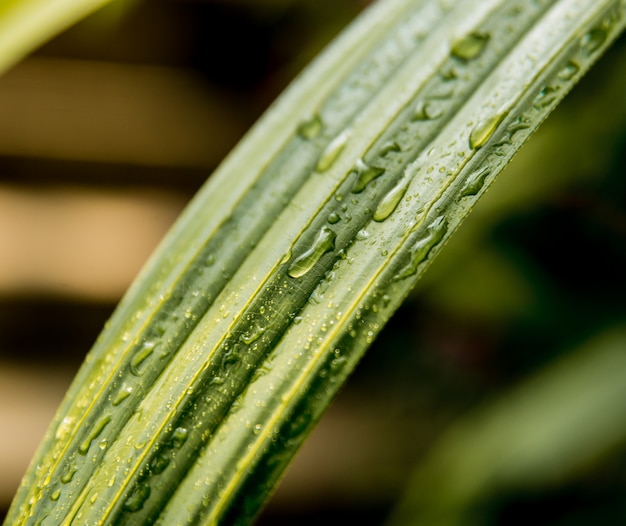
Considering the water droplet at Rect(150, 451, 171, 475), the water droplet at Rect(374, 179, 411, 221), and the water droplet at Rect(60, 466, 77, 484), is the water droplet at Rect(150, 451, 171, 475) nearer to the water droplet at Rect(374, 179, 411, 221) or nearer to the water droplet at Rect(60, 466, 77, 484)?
the water droplet at Rect(60, 466, 77, 484)

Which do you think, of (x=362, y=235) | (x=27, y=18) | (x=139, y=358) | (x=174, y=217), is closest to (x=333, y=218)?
(x=362, y=235)

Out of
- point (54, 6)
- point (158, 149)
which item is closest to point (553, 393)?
point (54, 6)

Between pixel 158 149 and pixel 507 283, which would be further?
pixel 158 149

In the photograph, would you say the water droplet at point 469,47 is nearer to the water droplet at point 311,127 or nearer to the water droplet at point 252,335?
the water droplet at point 311,127

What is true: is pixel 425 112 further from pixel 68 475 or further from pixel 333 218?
pixel 68 475

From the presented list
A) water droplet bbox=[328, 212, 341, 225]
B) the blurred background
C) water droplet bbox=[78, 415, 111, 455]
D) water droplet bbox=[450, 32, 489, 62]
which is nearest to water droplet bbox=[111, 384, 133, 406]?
water droplet bbox=[78, 415, 111, 455]

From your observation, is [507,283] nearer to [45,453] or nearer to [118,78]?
[45,453]
